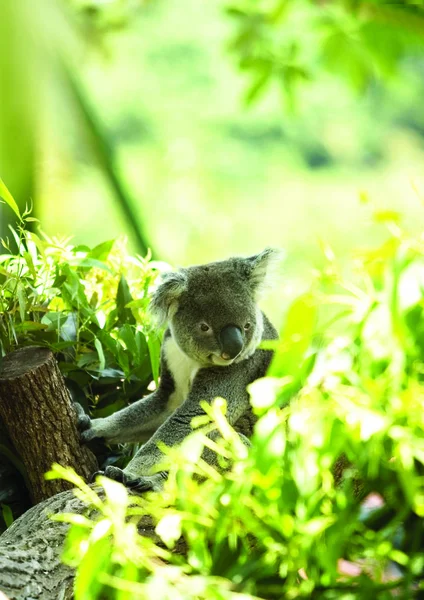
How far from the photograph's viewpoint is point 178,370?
2.96 metres

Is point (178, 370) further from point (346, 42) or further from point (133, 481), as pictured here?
point (346, 42)

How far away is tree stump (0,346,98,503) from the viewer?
2.40 metres

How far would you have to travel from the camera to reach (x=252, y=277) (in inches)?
112

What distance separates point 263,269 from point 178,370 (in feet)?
1.77

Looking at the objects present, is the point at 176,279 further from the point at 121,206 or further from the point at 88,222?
the point at 88,222

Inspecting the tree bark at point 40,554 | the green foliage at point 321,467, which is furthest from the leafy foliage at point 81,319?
the green foliage at point 321,467

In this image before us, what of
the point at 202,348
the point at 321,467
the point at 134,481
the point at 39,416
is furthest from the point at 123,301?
the point at 321,467

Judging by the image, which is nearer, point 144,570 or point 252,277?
point 144,570

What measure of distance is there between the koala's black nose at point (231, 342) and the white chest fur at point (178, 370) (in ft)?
0.98

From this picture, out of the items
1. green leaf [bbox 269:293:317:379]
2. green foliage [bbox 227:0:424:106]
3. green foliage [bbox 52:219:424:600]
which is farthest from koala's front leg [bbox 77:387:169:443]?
green leaf [bbox 269:293:317:379]

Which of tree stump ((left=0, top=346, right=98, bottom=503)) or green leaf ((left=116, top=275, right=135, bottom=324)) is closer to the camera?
tree stump ((left=0, top=346, right=98, bottom=503))

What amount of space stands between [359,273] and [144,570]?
630 millimetres

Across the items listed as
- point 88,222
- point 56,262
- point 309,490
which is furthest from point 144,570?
point 88,222

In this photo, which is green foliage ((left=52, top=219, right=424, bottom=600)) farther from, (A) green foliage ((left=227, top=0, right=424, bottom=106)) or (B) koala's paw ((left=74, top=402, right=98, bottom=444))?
(B) koala's paw ((left=74, top=402, right=98, bottom=444))
